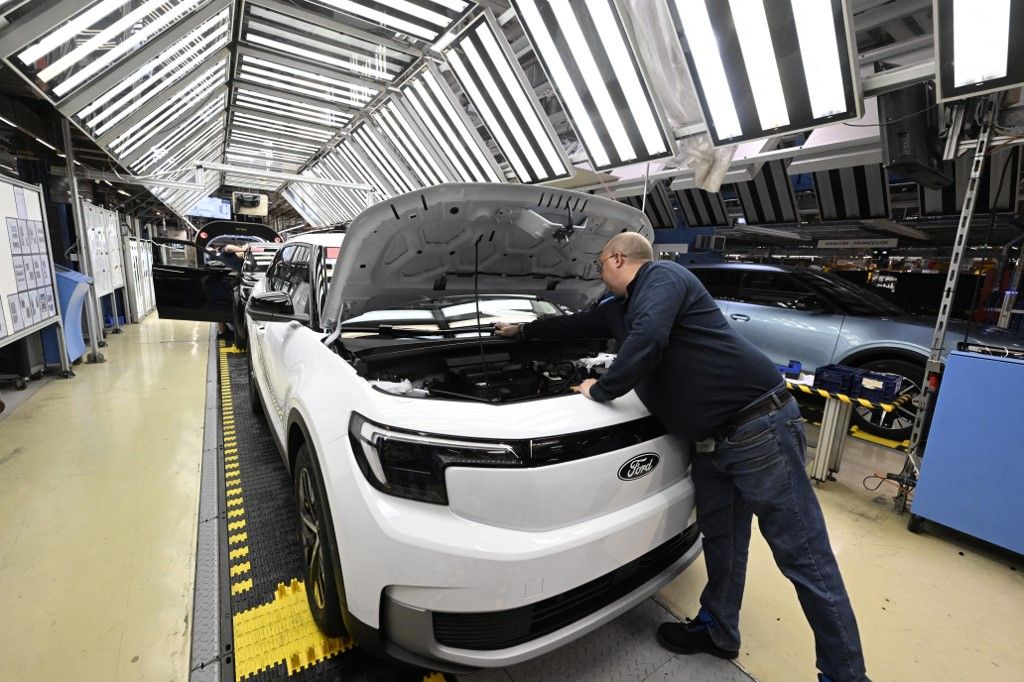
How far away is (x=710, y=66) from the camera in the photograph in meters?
3.60

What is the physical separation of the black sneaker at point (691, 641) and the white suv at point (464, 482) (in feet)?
1.07

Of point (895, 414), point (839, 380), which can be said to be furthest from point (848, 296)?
point (839, 380)

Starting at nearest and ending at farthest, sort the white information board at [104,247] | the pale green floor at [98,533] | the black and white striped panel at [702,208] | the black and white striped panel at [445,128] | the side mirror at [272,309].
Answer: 1. the pale green floor at [98,533]
2. the side mirror at [272,309]
3. the white information board at [104,247]
4. the black and white striped panel at [445,128]
5. the black and white striped panel at [702,208]

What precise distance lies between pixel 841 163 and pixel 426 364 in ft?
14.1

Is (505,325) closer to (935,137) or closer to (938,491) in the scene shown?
(938,491)

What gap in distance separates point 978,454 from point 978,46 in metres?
2.23

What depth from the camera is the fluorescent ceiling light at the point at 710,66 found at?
11.2 ft

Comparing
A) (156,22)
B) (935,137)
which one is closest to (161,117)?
(156,22)

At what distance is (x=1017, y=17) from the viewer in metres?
2.39

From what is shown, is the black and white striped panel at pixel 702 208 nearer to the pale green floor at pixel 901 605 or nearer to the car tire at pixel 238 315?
the pale green floor at pixel 901 605

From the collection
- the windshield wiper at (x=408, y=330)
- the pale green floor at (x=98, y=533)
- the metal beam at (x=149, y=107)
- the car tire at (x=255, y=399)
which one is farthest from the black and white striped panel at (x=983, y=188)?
the metal beam at (x=149, y=107)

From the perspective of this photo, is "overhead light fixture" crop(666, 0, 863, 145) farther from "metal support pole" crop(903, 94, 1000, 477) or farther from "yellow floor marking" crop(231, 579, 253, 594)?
"yellow floor marking" crop(231, 579, 253, 594)

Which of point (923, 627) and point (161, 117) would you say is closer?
point (923, 627)

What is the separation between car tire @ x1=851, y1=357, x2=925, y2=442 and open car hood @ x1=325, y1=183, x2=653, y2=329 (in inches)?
127
